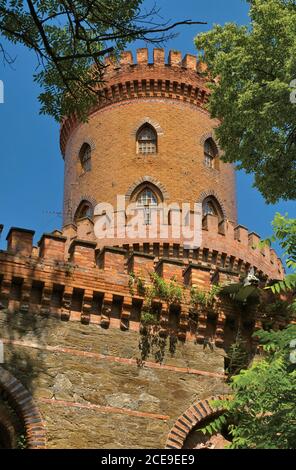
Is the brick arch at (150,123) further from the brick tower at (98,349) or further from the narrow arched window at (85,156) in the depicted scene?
the brick tower at (98,349)

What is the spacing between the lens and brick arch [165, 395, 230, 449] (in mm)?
12633

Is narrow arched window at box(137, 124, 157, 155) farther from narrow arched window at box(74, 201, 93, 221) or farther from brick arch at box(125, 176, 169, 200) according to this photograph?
A: narrow arched window at box(74, 201, 93, 221)

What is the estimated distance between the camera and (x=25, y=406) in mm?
11875

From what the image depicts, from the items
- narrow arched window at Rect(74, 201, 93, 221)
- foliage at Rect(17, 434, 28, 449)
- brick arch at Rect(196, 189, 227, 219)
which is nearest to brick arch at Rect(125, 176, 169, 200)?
brick arch at Rect(196, 189, 227, 219)

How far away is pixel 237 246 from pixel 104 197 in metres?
4.64

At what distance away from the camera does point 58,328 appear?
1280 centimetres

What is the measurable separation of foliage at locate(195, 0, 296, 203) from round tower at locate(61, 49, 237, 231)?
710 centimetres

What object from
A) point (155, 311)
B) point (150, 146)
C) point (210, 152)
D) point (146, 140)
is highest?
point (210, 152)

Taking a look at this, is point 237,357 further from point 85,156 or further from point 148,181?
point 85,156

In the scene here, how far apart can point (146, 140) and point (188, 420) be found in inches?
524

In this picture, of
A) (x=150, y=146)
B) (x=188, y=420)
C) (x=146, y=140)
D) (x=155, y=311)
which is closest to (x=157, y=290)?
(x=155, y=311)

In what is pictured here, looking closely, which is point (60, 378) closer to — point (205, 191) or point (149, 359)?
point (149, 359)

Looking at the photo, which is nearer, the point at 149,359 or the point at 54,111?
the point at 54,111
